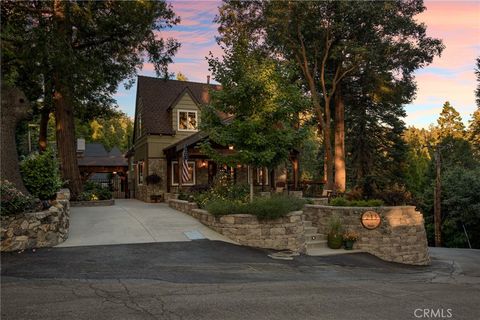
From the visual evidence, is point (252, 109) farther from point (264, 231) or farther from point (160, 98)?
point (160, 98)

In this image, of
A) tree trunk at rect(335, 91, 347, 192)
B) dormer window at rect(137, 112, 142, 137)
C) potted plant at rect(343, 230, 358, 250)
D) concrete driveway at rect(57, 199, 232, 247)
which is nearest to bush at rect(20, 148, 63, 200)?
concrete driveway at rect(57, 199, 232, 247)

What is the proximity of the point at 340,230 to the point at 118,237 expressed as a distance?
8279 mm

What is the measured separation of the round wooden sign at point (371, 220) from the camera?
14.5m

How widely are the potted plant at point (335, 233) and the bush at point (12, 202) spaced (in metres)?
10.1

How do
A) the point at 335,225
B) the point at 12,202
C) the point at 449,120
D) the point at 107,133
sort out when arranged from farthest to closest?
the point at 107,133, the point at 449,120, the point at 335,225, the point at 12,202

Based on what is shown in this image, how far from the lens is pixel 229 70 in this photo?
13.7 m

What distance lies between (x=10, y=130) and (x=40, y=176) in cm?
282

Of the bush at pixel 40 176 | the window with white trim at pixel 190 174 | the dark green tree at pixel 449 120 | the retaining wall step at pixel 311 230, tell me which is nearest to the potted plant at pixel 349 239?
the retaining wall step at pixel 311 230

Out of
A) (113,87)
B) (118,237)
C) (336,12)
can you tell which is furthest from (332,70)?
(118,237)

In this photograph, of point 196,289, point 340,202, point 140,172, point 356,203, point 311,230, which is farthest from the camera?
point 140,172

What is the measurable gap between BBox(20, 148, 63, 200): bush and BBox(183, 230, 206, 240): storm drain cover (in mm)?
5592

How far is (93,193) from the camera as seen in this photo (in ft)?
66.1

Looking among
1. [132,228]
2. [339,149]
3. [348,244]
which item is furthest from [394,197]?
[132,228]

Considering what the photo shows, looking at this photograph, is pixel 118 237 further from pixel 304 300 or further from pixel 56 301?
pixel 304 300
